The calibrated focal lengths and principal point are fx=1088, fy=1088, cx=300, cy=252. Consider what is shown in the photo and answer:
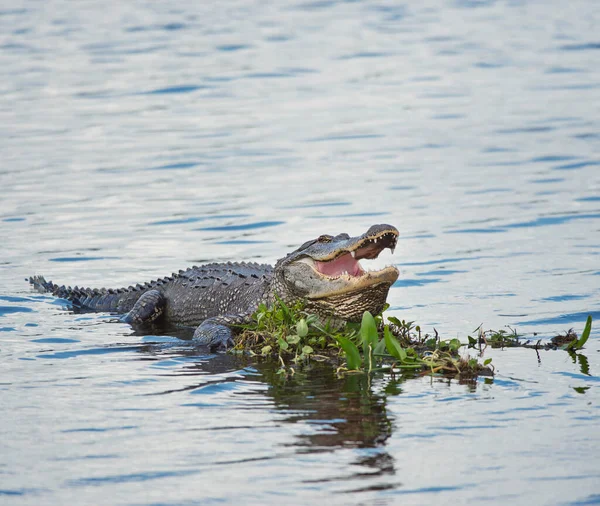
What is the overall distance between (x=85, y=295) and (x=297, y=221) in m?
3.69

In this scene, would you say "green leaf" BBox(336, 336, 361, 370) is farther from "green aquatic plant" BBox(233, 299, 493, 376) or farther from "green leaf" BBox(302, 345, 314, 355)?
"green leaf" BBox(302, 345, 314, 355)

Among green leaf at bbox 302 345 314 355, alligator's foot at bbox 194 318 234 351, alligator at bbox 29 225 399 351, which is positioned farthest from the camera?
alligator's foot at bbox 194 318 234 351

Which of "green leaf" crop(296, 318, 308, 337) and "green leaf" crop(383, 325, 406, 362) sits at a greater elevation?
"green leaf" crop(296, 318, 308, 337)

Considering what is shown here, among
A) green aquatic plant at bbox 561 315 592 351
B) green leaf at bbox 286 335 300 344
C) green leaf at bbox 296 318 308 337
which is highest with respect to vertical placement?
green leaf at bbox 296 318 308 337

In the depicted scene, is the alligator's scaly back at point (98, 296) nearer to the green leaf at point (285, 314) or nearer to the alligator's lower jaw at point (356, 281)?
the green leaf at point (285, 314)

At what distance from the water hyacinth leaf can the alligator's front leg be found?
56.5 inches

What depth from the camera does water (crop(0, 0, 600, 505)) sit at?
6.12 metres

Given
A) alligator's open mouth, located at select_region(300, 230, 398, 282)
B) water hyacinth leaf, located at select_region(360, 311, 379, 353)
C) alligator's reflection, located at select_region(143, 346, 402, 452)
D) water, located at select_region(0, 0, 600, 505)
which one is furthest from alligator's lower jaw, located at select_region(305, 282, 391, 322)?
water, located at select_region(0, 0, 600, 505)

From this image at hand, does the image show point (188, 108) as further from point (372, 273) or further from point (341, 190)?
point (372, 273)

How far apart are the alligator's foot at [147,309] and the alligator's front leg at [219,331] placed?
1.30 m

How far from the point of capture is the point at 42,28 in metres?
32.2

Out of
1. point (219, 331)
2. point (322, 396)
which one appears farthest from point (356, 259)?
point (322, 396)

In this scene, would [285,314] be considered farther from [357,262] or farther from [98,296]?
[98,296]

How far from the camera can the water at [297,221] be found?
6.12 m
